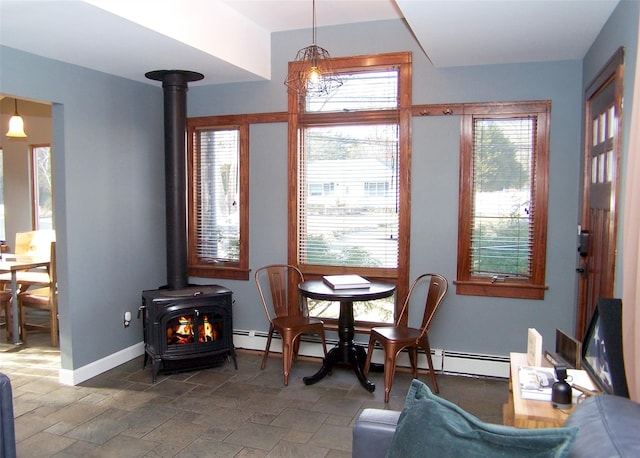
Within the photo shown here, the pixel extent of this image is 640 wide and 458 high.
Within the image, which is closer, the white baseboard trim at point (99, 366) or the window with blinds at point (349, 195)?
the white baseboard trim at point (99, 366)

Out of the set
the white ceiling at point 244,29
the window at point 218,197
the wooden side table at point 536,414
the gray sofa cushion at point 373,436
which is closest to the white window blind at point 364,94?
the white ceiling at point 244,29

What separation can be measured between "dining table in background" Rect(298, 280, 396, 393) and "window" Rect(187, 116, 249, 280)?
3.51ft

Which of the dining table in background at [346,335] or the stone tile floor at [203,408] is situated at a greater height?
the dining table in background at [346,335]

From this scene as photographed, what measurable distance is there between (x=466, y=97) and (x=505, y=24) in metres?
1.02

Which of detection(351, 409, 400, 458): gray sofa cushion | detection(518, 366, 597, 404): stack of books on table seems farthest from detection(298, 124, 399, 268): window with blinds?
detection(351, 409, 400, 458): gray sofa cushion

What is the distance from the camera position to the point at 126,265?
4363 millimetres

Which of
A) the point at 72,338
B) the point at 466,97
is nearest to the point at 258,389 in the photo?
the point at 72,338

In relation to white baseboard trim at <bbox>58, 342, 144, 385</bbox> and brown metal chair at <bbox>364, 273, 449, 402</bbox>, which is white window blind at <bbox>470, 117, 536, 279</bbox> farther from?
white baseboard trim at <bbox>58, 342, 144, 385</bbox>

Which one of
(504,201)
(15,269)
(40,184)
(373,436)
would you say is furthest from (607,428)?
(40,184)

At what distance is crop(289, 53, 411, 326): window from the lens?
4.19m

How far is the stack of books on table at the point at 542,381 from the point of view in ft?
6.33

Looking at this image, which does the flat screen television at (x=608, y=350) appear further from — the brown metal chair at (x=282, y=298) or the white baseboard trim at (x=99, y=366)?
the white baseboard trim at (x=99, y=366)

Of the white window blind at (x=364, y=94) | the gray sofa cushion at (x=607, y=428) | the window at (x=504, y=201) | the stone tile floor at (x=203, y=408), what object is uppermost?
the white window blind at (x=364, y=94)

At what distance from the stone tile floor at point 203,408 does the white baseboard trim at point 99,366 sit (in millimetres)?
57
